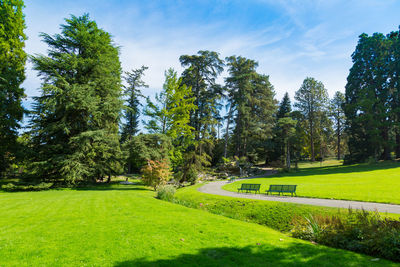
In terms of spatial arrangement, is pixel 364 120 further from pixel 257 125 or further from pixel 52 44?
pixel 52 44

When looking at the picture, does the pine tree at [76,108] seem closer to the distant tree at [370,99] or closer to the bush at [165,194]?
the bush at [165,194]

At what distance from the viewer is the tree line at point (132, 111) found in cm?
2042

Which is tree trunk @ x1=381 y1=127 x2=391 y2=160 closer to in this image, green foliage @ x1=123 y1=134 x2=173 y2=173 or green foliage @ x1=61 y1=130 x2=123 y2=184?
green foliage @ x1=123 y1=134 x2=173 y2=173

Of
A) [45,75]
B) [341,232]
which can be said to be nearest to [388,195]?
[341,232]

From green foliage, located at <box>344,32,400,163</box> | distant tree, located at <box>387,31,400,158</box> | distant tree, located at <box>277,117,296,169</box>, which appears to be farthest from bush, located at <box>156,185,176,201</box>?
distant tree, located at <box>387,31,400,158</box>

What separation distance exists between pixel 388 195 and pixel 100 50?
97.3 feet

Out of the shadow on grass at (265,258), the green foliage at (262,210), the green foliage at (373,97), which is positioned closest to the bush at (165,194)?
the green foliage at (262,210)

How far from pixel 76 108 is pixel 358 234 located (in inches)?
945

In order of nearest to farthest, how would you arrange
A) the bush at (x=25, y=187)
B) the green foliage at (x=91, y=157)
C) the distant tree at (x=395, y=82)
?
the bush at (x=25, y=187), the green foliage at (x=91, y=157), the distant tree at (x=395, y=82)

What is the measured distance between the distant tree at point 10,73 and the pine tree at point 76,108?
4.96 feet

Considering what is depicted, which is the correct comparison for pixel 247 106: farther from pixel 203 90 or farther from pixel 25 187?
pixel 25 187

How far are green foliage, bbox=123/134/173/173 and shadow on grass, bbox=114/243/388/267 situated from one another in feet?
58.5

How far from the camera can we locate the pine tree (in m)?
20.4

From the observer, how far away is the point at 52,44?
23031 millimetres
